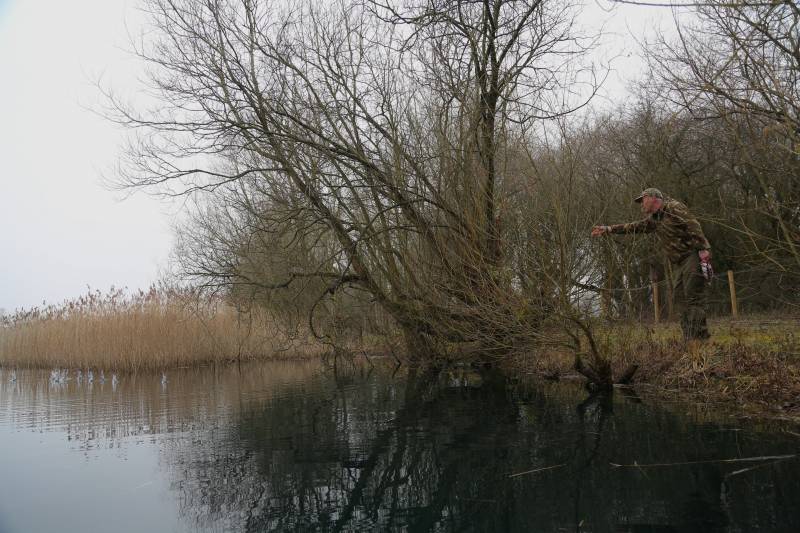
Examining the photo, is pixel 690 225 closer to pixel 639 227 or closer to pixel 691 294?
pixel 639 227

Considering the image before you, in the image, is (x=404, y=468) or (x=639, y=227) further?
(x=639, y=227)

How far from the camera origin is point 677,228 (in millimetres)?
7535

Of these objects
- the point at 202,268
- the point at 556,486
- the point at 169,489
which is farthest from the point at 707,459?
the point at 202,268

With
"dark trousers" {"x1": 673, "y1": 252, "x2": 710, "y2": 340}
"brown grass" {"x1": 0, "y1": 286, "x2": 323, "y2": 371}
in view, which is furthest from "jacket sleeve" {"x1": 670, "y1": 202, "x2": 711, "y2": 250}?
"brown grass" {"x1": 0, "y1": 286, "x2": 323, "y2": 371}

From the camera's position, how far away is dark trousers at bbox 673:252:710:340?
296 inches

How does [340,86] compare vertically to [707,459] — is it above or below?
above

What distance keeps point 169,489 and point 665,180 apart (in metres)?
15.9

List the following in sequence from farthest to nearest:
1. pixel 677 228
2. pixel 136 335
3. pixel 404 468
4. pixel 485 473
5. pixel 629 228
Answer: pixel 136 335 < pixel 677 228 < pixel 629 228 < pixel 404 468 < pixel 485 473

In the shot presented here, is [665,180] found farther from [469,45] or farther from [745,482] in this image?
[745,482]

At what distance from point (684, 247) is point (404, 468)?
447 cm

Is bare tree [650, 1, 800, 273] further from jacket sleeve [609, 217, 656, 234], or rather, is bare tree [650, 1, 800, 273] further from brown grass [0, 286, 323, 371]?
brown grass [0, 286, 323, 371]

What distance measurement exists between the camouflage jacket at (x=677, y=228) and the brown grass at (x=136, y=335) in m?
8.26

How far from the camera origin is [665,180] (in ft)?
57.5

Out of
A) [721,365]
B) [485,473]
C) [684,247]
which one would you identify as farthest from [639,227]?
[485,473]
